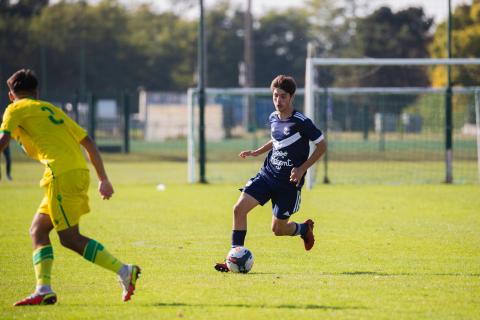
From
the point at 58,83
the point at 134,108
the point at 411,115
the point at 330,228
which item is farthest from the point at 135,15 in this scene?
the point at 330,228

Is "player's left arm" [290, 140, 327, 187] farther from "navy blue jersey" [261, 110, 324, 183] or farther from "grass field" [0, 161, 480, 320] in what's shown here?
"grass field" [0, 161, 480, 320]

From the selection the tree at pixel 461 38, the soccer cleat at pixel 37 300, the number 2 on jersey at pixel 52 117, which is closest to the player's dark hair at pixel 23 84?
the number 2 on jersey at pixel 52 117

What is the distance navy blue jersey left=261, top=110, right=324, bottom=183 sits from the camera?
32.1 ft

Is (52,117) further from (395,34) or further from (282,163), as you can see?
(395,34)

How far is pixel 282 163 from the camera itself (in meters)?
9.87

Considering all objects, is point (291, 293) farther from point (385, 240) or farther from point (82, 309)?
point (385, 240)

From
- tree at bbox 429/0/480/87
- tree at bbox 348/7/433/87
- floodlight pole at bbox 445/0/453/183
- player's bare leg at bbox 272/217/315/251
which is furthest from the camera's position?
tree at bbox 348/7/433/87

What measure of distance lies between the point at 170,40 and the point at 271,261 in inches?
3180

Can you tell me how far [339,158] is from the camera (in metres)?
35.6

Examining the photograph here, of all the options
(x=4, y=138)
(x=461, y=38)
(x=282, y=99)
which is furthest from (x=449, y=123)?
(x=461, y=38)

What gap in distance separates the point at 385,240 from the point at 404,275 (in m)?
2.93

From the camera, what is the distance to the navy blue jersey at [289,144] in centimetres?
978

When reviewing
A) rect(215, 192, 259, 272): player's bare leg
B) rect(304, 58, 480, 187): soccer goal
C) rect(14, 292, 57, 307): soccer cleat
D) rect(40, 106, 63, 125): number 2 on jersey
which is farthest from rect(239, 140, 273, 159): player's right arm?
rect(304, 58, 480, 187): soccer goal

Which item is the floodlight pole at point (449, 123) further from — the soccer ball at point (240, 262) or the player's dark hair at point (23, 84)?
the player's dark hair at point (23, 84)
